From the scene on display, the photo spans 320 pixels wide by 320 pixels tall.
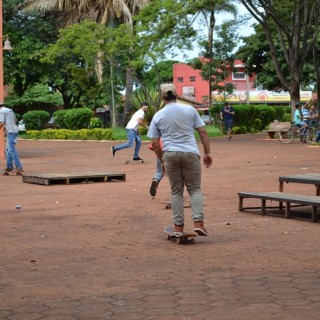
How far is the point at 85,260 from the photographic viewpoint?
797cm

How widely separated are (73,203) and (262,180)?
4.46m

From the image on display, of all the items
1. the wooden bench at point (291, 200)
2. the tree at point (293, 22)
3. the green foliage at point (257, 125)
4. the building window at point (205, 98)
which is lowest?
the wooden bench at point (291, 200)

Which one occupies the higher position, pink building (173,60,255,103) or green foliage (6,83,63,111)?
pink building (173,60,255,103)

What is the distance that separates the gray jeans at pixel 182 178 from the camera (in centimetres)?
895

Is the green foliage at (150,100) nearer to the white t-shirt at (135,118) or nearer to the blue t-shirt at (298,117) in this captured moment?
the blue t-shirt at (298,117)

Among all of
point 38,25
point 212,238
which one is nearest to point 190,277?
point 212,238

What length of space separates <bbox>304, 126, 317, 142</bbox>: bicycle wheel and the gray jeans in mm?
22243

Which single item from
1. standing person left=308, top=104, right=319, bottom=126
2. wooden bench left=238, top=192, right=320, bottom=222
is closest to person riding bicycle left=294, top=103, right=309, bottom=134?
standing person left=308, top=104, right=319, bottom=126

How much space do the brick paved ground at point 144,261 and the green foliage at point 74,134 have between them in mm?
23332

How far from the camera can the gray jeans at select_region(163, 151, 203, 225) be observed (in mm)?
8945

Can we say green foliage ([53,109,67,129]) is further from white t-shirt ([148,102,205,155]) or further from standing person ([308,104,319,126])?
white t-shirt ([148,102,205,155])

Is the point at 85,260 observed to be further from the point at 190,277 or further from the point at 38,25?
the point at 38,25

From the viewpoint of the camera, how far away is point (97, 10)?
49312mm

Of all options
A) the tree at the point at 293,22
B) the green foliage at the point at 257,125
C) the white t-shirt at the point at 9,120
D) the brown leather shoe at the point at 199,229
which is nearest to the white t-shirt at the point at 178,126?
the brown leather shoe at the point at 199,229
